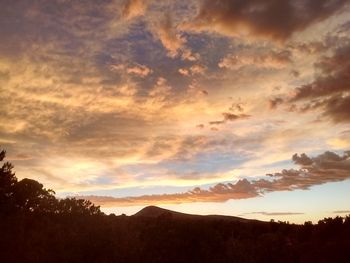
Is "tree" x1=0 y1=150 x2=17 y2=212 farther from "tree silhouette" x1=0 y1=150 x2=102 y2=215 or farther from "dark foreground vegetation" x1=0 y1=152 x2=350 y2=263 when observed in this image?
"dark foreground vegetation" x1=0 y1=152 x2=350 y2=263

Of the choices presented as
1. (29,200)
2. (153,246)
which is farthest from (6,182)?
(153,246)

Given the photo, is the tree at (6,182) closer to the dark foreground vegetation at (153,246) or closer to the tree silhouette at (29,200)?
the tree silhouette at (29,200)

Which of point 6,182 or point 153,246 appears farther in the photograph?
point 6,182

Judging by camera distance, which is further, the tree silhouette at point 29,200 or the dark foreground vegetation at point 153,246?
the tree silhouette at point 29,200

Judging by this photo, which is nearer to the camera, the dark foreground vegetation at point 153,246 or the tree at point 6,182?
the dark foreground vegetation at point 153,246

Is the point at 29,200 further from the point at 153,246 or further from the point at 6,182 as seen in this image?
the point at 153,246

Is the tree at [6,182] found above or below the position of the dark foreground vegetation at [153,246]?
above

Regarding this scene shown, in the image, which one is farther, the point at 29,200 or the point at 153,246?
the point at 29,200

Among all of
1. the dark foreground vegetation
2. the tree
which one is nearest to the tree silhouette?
the tree

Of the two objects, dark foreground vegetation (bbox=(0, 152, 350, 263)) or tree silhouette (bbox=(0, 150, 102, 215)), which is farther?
tree silhouette (bbox=(0, 150, 102, 215))

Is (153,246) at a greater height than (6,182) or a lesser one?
lesser

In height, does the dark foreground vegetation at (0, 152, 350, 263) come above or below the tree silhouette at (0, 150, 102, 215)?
below

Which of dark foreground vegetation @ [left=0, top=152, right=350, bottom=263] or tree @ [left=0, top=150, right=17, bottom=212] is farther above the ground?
tree @ [left=0, top=150, right=17, bottom=212]

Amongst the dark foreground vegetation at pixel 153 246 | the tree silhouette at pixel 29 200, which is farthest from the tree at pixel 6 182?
the dark foreground vegetation at pixel 153 246
